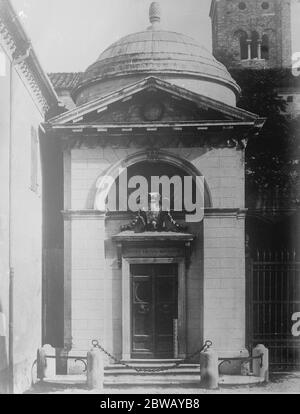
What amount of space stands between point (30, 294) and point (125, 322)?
2.97 meters

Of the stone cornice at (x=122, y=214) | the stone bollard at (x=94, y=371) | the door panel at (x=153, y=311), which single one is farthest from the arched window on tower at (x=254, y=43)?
the stone bollard at (x=94, y=371)

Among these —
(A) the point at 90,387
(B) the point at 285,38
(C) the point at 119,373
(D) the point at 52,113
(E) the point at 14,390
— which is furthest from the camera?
(B) the point at 285,38

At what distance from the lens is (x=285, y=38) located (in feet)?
129

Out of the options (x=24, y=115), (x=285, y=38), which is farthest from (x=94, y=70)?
(x=285, y=38)

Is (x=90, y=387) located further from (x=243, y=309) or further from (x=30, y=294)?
(x=243, y=309)

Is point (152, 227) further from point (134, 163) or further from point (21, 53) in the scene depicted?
point (21, 53)

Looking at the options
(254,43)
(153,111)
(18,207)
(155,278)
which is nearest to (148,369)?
(155,278)

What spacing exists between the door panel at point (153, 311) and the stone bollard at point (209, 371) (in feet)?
7.32

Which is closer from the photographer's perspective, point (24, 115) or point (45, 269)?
point (24, 115)

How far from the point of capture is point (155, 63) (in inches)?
754

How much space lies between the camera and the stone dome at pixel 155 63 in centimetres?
1912

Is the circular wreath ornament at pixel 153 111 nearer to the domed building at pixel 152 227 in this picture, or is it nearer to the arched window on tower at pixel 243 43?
the domed building at pixel 152 227

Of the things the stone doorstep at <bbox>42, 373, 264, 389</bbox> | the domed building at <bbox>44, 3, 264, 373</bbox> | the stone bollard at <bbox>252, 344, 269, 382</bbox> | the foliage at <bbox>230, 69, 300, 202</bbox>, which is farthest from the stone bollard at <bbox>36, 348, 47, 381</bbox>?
the foliage at <bbox>230, 69, 300, 202</bbox>

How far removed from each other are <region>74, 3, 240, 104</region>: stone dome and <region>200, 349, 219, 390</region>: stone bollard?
837 cm
